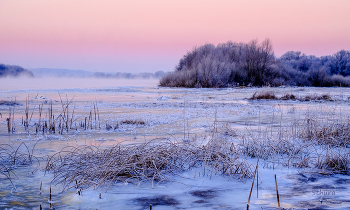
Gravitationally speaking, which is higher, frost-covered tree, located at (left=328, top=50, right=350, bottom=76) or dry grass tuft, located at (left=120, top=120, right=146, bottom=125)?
frost-covered tree, located at (left=328, top=50, right=350, bottom=76)

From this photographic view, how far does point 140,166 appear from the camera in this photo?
175 inches

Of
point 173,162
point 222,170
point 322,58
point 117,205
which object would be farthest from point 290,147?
point 322,58

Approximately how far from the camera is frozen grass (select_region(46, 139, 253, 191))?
4.04 m

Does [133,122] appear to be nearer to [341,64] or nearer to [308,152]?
[308,152]

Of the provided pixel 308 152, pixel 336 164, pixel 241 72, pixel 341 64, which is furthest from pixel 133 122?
pixel 341 64

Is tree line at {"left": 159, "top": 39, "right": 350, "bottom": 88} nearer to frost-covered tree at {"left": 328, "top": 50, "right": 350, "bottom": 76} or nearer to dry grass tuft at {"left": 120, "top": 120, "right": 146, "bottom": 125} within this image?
frost-covered tree at {"left": 328, "top": 50, "right": 350, "bottom": 76}

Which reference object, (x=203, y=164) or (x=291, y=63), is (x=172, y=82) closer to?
(x=203, y=164)

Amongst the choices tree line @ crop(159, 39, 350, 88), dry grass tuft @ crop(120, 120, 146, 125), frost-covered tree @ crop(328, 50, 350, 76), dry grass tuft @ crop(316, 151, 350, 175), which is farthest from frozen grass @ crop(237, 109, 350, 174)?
frost-covered tree @ crop(328, 50, 350, 76)

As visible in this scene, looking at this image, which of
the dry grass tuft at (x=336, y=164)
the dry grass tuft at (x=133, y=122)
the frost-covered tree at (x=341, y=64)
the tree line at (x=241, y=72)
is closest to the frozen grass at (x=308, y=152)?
the dry grass tuft at (x=336, y=164)

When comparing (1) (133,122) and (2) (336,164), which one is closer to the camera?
(2) (336,164)

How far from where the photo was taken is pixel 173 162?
191 inches

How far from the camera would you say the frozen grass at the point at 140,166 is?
4035 millimetres

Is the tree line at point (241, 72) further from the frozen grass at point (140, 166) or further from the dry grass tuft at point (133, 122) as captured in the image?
the frozen grass at point (140, 166)

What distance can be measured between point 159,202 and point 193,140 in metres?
3.34
